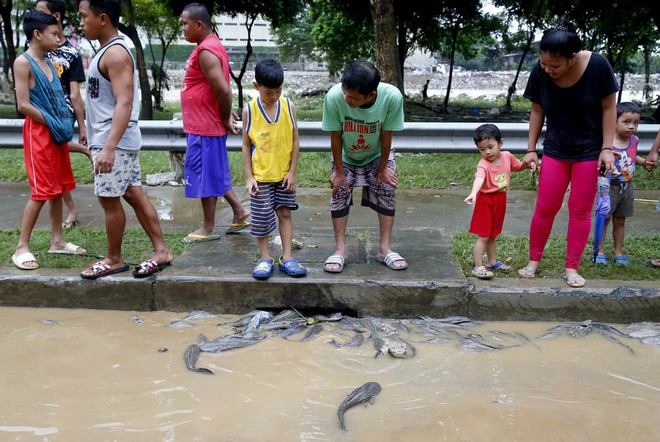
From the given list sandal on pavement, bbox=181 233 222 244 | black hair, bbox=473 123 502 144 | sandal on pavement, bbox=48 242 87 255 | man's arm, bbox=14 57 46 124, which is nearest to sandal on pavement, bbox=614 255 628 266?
black hair, bbox=473 123 502 144

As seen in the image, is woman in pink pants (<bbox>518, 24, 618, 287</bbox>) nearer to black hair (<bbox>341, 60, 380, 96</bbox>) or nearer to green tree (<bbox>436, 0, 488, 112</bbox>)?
black hair (<bbox>341, 60, 380, 96</bbox>)

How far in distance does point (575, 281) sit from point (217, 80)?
9.56 feet

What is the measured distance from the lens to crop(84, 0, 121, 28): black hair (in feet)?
12.4

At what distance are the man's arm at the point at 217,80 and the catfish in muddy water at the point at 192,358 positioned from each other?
6.64ft

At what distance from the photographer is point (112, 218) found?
4059 millimetres

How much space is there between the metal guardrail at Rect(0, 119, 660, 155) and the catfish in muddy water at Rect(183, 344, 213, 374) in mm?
3645

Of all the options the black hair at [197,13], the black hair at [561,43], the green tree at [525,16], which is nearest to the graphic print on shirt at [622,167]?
the black hair at [561,43]

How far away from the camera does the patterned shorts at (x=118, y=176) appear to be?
12.8 feet

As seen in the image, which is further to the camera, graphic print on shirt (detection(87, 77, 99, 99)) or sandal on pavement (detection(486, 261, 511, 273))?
sandal on pavement (detection(486, 261, 511, 273))

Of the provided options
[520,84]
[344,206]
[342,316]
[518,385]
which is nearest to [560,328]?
[518,385]

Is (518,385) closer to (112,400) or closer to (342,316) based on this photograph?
(342,316)

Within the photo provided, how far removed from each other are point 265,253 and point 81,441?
1.80 m

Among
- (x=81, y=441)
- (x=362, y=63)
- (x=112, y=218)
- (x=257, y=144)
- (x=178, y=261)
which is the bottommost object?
(x=81, y=441)

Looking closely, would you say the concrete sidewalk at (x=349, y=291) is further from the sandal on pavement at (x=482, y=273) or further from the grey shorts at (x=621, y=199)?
the grey shorts at (x=621, y=199)
